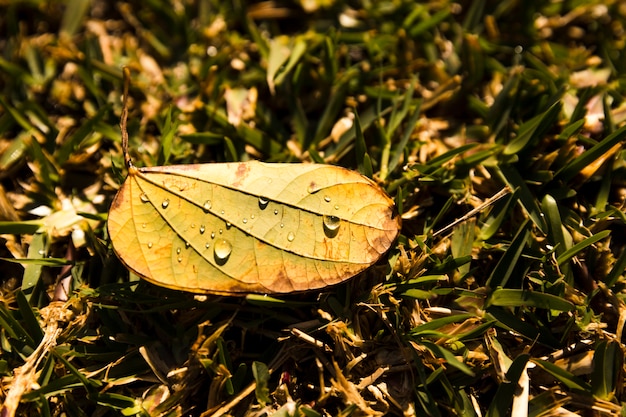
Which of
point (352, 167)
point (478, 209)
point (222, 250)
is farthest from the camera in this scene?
point (352, 167)

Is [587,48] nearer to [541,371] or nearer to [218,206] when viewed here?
[541,371]

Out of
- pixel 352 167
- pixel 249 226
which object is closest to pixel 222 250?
pixel 249 226

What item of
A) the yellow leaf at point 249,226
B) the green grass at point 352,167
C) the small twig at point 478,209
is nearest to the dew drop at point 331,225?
the yellow leaf at point 249,226

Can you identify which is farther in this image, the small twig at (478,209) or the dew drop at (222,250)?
the small twig at (478,209)

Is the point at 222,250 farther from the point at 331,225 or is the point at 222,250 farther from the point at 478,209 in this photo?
the point at 478,209

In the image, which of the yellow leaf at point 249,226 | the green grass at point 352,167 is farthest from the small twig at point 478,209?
the yellow leaf at point 249,226

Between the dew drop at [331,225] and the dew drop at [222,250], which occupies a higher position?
the dew drop at [331,225]

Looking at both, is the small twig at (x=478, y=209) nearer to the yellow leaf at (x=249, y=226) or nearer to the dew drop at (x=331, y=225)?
the yellow leaf at (x=249, y=226)
